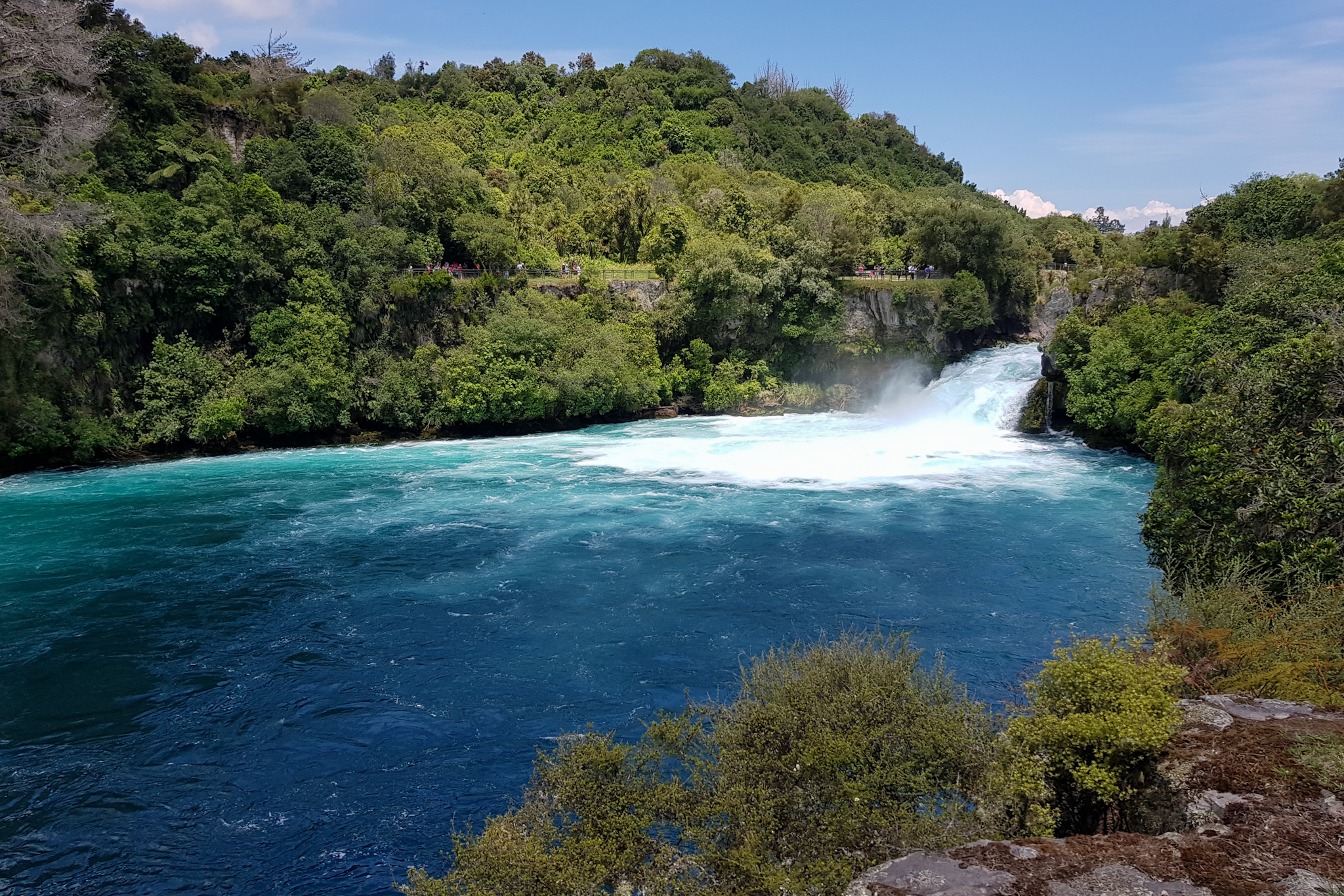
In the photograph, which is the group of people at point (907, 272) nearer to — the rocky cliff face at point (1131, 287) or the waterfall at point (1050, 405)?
the rocky cliff face at point (1131, 287)

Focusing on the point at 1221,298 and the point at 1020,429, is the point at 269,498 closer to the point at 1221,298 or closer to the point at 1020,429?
the point at 1020,429

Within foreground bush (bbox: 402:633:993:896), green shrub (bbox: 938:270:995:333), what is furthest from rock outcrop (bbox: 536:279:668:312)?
foreground bush (bbox: 402:633:993:896)

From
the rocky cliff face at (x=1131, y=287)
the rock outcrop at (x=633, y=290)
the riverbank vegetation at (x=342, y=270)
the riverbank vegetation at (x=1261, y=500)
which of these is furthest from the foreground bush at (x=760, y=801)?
the rock outcrop at (x=633, y=290)

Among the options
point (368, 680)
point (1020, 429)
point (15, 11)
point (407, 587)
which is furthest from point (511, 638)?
point (15, 11)

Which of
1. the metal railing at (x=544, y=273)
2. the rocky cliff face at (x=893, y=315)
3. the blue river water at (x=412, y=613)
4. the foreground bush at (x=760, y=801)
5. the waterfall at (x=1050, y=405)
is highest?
the metal railing at (x=544, y=273)

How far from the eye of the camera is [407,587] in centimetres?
1811

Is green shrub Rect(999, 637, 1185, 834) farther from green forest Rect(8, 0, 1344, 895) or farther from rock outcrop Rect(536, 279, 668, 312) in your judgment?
rock outcrop Rect(536, 279, 668, 312)

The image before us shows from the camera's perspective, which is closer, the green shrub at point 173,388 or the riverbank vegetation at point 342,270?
the riverbank vegetation at point 342,270

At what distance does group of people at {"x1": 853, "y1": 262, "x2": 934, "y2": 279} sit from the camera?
46125 millimetres

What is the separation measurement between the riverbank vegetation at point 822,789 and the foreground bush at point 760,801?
0.05ft

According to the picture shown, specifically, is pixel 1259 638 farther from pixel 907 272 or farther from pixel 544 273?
pixel 544 273

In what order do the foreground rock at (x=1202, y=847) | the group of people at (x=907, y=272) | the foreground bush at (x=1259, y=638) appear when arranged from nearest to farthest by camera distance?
the foreground rock at (x=1202, y=847) → the foreground bush at (x=1259, y=638) → the group of people at (x=907, y=272)

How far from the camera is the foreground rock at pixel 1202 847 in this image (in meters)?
6.13

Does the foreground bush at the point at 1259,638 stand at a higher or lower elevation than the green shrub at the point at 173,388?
lower
